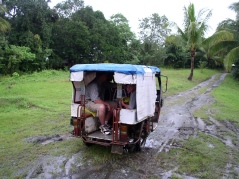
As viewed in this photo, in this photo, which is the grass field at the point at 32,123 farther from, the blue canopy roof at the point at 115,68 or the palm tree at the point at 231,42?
the palm tree at the point at 231,42

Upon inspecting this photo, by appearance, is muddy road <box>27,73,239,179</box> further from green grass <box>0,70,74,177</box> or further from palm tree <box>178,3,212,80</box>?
palm tree <box>178,3,212,80</box>

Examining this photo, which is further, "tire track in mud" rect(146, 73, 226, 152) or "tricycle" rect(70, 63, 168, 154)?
"tire track in mud" rect(146, 73, 226, 152)

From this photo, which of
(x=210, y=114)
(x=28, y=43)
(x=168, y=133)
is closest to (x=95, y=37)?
(x=28, y=43)

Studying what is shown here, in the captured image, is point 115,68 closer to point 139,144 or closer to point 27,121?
point 139,144

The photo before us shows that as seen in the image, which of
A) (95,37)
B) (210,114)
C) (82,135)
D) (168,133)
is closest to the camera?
(82,135)

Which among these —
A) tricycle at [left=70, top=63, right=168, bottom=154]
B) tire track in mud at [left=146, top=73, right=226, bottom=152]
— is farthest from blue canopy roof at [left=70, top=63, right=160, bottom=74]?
tire track in mud at [left=146, top=73, right=226, bottom=152]

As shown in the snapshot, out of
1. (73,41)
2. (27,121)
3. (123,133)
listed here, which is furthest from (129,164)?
(73,41)

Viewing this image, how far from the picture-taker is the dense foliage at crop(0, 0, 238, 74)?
2316cm

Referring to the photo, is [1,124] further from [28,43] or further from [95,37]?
[95,37]

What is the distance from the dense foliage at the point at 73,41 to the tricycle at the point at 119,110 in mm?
15621

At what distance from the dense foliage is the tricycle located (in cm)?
1562

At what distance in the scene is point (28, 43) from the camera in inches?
1007

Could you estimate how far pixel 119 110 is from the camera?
17.5 ft

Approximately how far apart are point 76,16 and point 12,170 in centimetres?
2815
